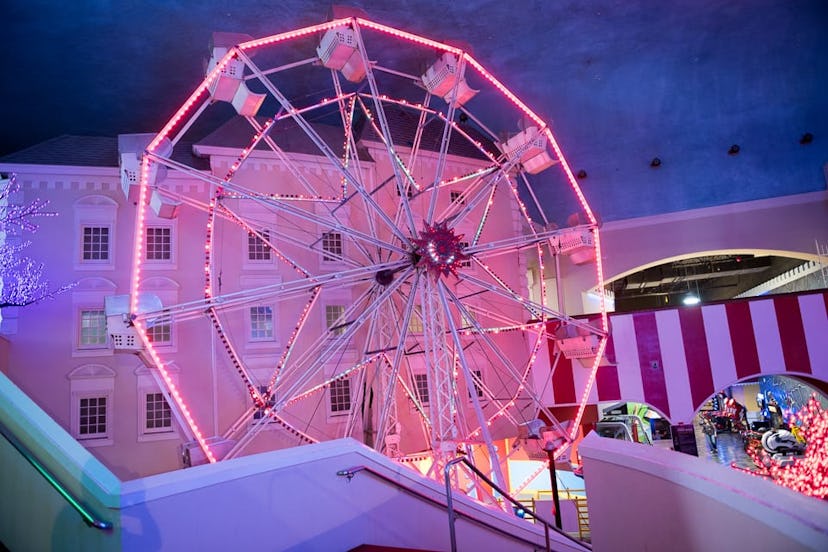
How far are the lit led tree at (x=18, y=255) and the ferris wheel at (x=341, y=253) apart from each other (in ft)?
5.30

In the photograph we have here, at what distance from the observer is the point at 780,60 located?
480 inches

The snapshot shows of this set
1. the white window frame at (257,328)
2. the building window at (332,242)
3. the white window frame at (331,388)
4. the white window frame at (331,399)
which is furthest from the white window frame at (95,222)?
the white window frame at (331,399)

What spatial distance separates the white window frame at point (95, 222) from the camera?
35.3ft

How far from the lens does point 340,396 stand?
12164 mm

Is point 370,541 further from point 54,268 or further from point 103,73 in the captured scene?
point 103,73

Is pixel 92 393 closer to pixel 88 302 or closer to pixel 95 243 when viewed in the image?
pixel 88 302

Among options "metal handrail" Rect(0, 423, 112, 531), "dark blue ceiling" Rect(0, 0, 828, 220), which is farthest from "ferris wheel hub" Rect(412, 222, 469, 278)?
"metal handrail" Rect(0, 423, 112, 531)

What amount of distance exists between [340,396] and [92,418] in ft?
13.8

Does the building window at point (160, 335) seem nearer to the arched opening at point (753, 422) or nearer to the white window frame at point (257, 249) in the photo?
the white window frame at point (257, 249)

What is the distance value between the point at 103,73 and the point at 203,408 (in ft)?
19.9

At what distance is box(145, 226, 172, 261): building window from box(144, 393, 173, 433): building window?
94.0 inches

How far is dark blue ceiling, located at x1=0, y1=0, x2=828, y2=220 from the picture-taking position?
33.7ft

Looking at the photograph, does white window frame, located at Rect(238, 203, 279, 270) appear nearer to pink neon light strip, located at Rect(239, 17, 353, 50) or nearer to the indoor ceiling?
pink neon light strip, located at Rect(239, 17, 353, 50)

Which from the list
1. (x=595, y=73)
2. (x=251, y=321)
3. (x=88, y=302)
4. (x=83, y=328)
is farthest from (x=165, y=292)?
(x=595, y=73)
